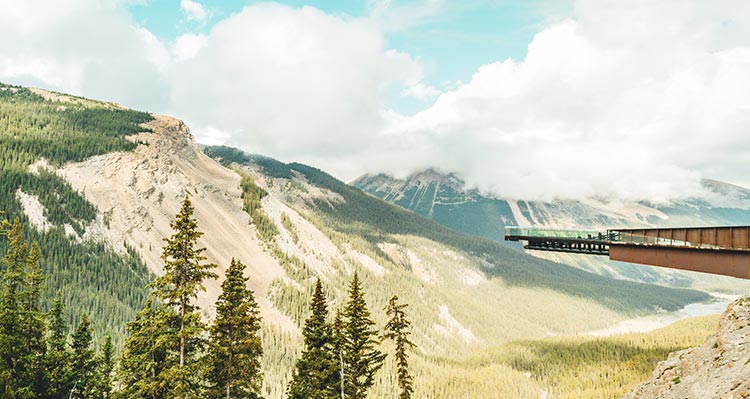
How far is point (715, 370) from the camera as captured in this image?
23094mm

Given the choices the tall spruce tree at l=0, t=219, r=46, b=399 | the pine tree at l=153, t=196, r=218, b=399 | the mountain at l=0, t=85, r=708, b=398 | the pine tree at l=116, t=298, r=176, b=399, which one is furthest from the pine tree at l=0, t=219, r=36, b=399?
the mountain at l=0, t=85, r=708, b=398

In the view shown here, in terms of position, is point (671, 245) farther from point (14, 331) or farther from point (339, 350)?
point (14, 331)

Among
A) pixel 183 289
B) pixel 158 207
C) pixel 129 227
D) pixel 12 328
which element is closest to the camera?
pixel 183 289

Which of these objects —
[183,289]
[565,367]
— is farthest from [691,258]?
[565,367]

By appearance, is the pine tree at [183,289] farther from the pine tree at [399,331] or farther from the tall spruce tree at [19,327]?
the pine tree at [399,331]

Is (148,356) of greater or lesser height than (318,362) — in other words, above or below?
above

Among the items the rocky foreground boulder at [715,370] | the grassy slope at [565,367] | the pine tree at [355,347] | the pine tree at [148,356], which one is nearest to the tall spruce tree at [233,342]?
the pine tree at [148,356]

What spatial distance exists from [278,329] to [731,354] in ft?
427

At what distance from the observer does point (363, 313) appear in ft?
106

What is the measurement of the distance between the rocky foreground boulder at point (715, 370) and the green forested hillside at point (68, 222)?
4004 inches

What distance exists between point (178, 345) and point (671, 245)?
1172 inches

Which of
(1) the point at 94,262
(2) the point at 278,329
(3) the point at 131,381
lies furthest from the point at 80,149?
(3) the point at 131,381

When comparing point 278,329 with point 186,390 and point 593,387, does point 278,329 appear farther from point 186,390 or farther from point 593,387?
point 186,390

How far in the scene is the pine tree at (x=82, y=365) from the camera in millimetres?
35062
